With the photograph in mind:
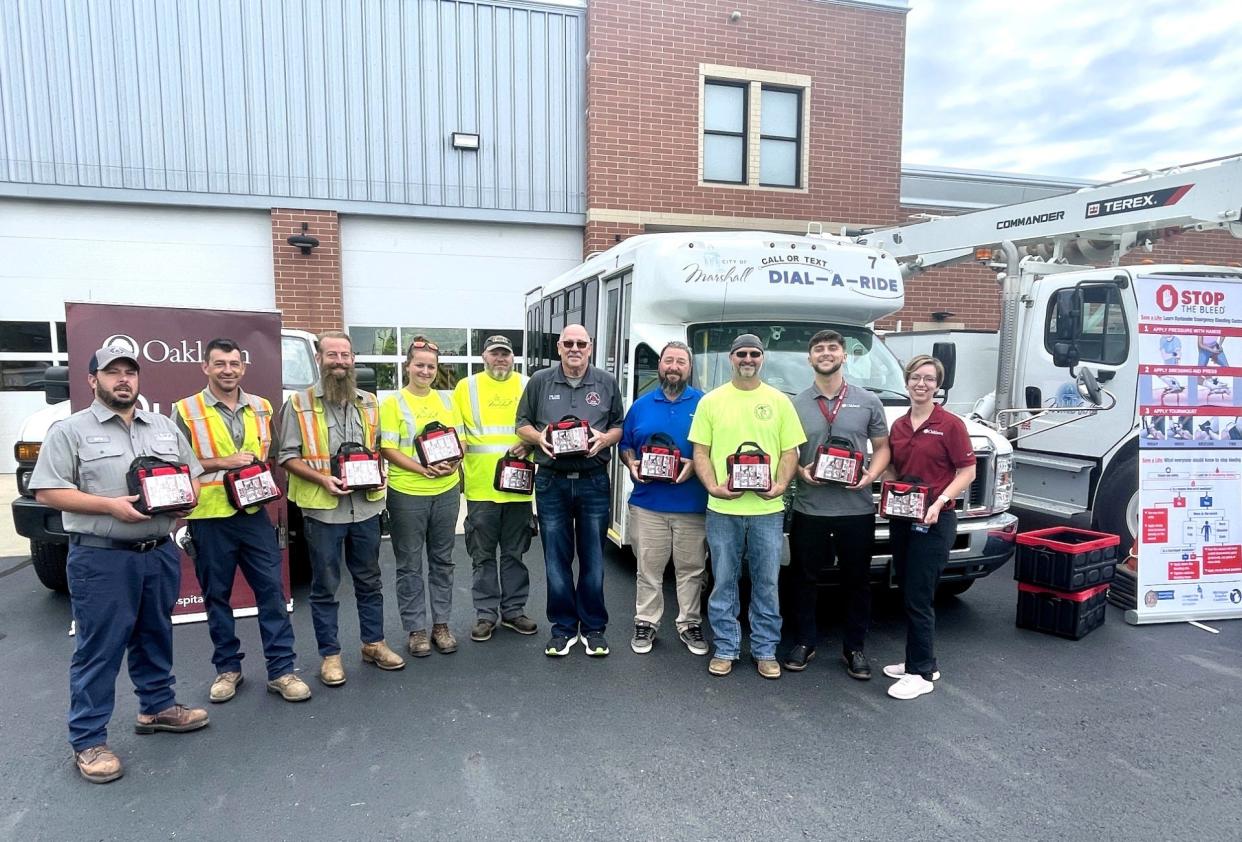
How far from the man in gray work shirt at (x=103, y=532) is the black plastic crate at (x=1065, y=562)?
5.12m

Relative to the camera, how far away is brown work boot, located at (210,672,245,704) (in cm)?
386

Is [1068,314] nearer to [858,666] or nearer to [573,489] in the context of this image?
[858,666]

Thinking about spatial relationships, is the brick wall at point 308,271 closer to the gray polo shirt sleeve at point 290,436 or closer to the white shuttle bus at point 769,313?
the white shuttle bus at point 769,313

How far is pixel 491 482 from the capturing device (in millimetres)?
4594

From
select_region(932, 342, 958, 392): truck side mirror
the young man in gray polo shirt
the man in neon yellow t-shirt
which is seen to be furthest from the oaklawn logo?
select_region(932, 342, 958, 392): truck side mirror

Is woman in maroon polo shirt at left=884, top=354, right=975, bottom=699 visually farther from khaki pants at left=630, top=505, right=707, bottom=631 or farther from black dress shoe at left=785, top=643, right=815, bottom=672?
khaki pants at left=630, top=505, right=707, bottom=631

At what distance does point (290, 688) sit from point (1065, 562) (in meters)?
4.75

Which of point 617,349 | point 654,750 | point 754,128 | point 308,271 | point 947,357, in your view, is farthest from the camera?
point 754,128

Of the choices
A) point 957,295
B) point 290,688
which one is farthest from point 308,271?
point 957,295

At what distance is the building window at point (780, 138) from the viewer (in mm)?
12539

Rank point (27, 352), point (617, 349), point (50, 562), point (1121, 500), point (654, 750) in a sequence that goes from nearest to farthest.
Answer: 1. point (654, 750)
2. point (50, 562)
3. point (617, 349)
4. point (1121, 500)
5. point (27, 352)

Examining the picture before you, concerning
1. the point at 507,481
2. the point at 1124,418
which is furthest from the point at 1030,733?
the point at 1124,418

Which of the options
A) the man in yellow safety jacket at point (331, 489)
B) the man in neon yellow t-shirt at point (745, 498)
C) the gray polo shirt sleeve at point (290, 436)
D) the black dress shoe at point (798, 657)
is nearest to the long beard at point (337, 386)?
the man in yellow safety jacket at point (331, 489)

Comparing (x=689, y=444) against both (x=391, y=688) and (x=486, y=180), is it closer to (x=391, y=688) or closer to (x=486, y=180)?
(x=391, y=688)
